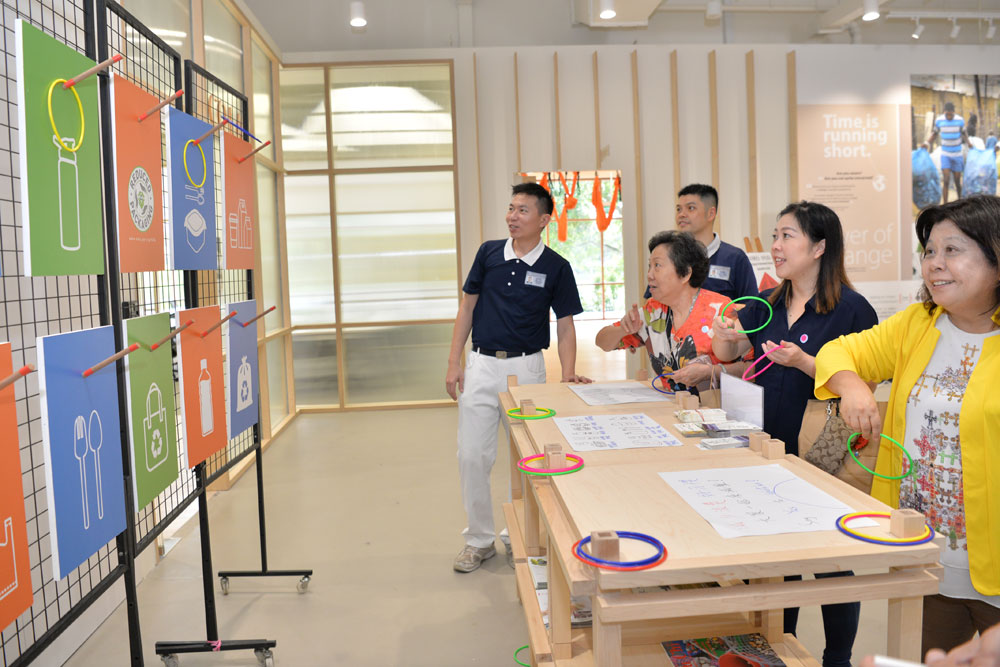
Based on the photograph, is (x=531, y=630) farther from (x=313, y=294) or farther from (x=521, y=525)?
(x=313, y=294)

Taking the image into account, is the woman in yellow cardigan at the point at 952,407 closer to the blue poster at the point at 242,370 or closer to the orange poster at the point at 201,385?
the orange poster at the point at 201,385

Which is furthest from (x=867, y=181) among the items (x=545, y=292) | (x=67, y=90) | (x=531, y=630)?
(x=67, y=90)

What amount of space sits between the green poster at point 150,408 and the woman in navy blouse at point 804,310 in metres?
1.71

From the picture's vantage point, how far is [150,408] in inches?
79.7

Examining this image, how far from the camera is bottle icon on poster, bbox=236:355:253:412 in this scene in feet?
9.18

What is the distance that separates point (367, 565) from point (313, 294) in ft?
12.9

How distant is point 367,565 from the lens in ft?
10.8

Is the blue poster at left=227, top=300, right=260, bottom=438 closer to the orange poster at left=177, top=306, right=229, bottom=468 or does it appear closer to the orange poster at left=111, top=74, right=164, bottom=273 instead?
the orange poster at left=177, top=306, right=229, bottom=468

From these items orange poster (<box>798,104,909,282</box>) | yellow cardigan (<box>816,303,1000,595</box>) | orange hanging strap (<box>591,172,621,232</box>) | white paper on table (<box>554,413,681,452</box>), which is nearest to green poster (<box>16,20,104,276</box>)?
white paper on table (<box>554,413,681,452</box>)

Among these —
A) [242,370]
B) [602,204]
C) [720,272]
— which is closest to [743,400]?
[720,272]

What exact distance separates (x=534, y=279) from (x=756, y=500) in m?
2.03

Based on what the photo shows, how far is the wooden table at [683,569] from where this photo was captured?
116 cm

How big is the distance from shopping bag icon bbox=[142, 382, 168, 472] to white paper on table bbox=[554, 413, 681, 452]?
1160 millimetres

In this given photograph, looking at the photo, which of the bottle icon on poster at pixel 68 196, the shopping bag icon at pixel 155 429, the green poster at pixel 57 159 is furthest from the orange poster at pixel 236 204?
the bottle icon on poster at pixel 68 196
